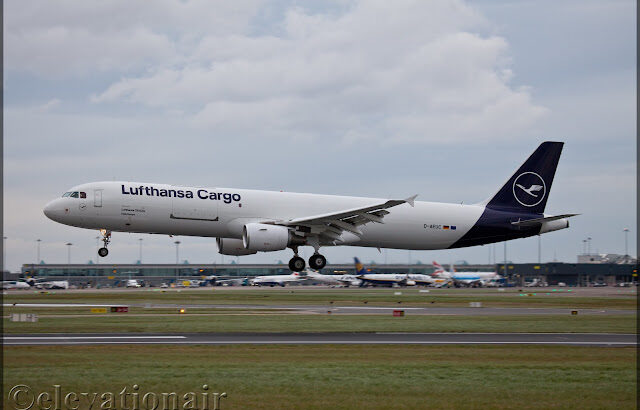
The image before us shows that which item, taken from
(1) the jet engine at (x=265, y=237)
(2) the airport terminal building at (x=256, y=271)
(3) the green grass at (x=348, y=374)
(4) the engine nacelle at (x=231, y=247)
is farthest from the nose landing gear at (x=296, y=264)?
(2) the airport terminal building at (x=256, y=271)

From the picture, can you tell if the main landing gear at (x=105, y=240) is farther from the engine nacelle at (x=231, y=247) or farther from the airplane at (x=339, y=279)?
the airplane at (x=339, y=279)

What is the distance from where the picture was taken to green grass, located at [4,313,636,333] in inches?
1158

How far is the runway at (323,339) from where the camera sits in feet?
80.0

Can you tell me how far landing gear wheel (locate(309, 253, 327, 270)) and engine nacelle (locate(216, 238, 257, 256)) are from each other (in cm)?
389

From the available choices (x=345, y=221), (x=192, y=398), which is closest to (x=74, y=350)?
(x=192, y=398)

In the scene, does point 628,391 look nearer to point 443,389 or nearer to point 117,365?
point 443,389

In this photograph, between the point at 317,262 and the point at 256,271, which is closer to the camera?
the point at 317,262

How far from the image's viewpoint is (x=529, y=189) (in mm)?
50656

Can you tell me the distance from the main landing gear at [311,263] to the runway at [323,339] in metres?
18.0

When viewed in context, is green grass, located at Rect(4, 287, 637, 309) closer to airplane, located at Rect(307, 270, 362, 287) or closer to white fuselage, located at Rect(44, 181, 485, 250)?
white fuselage, located at Rect(44, 181, 485, 250)

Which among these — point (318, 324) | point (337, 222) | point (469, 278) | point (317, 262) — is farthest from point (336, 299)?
point (469, 278)

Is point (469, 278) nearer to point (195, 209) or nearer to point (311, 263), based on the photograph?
point (311, 263)

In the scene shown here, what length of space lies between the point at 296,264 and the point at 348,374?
28.0 meters

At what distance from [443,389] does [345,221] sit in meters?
28.5
